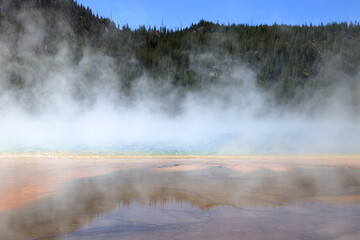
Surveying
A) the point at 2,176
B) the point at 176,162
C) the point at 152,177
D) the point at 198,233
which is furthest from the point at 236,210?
the point at 176,162

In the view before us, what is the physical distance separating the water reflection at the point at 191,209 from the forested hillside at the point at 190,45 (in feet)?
184

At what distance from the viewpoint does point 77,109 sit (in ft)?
174

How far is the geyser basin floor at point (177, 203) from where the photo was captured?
4660 mm

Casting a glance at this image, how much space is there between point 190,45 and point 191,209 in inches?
3033

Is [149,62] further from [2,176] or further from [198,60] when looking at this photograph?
[2,176]

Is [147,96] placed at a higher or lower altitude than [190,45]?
lower

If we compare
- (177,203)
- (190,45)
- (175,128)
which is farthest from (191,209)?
(190,45)

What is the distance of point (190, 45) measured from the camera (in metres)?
81.1

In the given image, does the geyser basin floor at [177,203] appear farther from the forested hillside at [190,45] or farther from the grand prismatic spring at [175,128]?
the forested hillside at [190,45]

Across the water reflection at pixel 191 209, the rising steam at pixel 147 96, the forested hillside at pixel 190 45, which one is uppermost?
the forested hillside at pixel 190 45

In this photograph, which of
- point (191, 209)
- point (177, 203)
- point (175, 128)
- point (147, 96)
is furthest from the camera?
point (147, 96)

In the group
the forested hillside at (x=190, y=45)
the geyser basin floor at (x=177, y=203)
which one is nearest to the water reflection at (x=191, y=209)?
the geyser basin floor at (x=177, y=203)

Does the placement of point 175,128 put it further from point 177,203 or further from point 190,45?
point 190,45

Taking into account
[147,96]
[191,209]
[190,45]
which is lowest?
[191,209]
